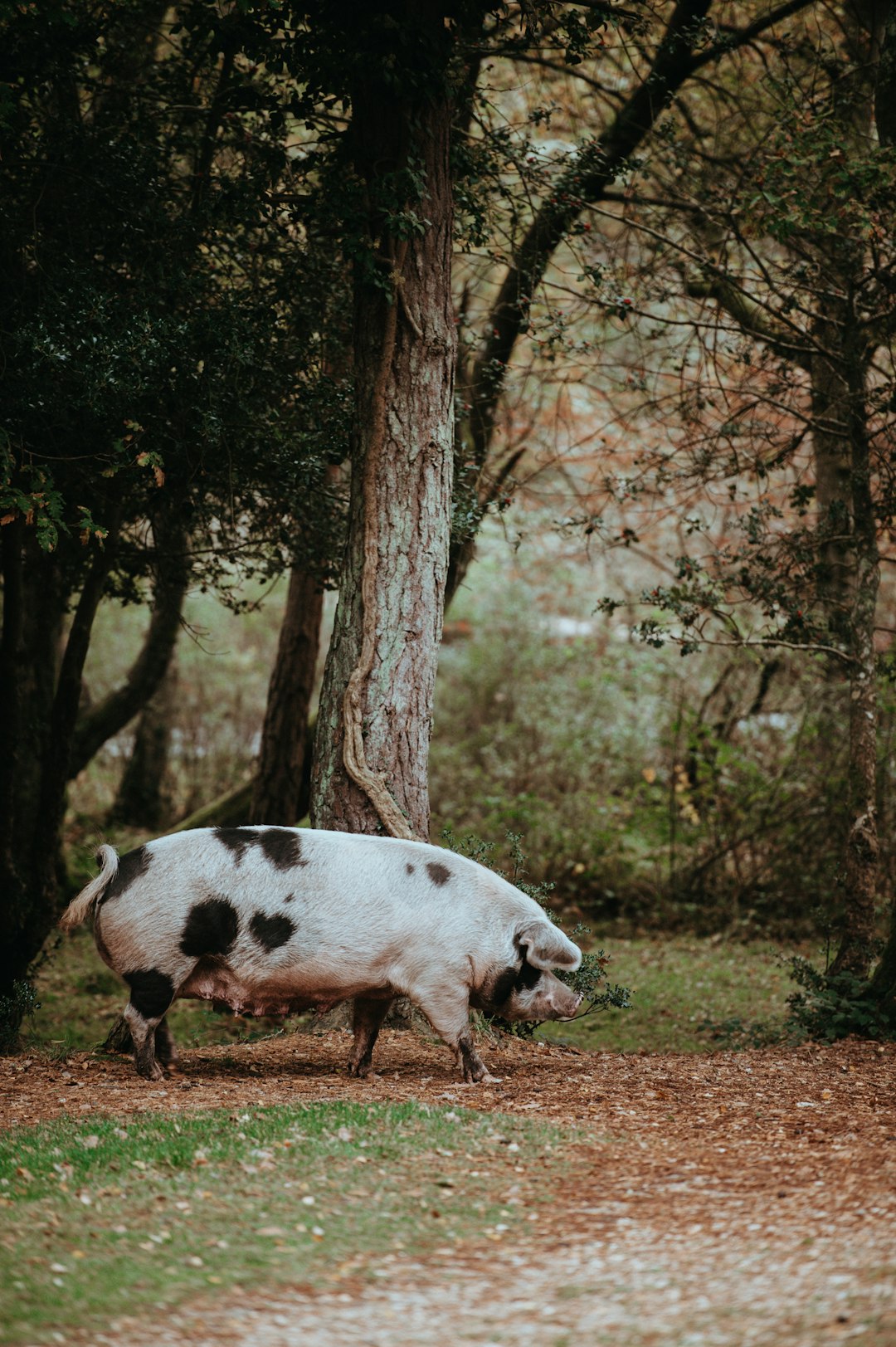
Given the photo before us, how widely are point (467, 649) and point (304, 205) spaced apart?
11584 millimetres

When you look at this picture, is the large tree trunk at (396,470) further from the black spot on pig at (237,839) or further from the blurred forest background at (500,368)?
the black spot on pig at (237,839)

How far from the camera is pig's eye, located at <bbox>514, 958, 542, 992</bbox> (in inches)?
261

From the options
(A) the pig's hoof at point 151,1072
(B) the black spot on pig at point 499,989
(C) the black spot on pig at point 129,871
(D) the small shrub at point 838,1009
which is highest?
(C) the black spot on pig at point 129,871

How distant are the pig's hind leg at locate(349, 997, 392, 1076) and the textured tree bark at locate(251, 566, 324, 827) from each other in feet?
20.2

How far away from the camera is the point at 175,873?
21.0 feet

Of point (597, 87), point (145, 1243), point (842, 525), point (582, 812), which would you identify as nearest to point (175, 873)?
point (145, 1243)

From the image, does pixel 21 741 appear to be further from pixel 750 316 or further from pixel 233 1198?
pixel 750 316

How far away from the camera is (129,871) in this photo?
21.0ft

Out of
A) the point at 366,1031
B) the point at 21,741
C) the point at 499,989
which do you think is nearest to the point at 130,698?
the point at 21,741

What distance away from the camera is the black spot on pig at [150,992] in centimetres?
636

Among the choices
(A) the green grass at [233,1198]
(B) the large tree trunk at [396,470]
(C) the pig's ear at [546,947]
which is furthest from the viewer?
(B) the large tree trunk at [396,470]

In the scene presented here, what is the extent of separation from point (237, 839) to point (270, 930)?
0.52m

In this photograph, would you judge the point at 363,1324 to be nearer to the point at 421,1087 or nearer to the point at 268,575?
the point at 421,1087

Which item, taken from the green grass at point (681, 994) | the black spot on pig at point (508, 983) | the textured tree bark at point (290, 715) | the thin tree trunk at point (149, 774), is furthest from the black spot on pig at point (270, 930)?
the thin tree trunk at point (149, 774)
